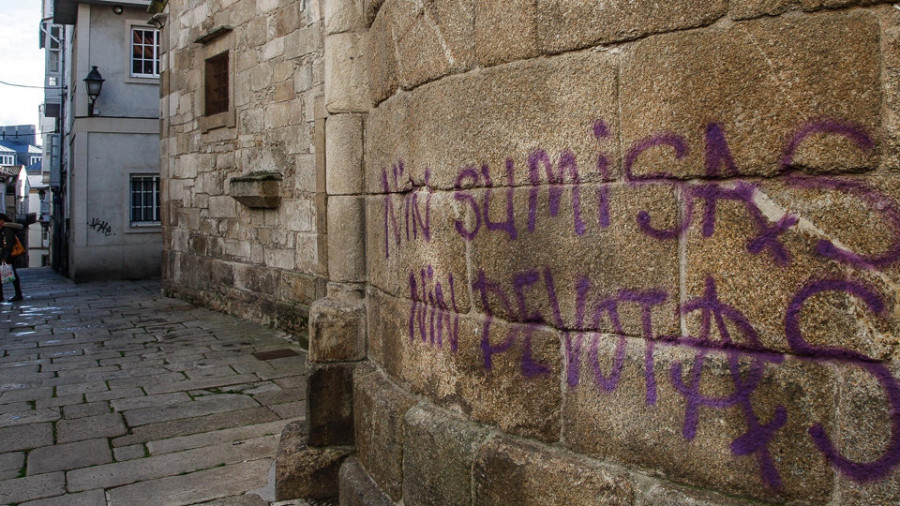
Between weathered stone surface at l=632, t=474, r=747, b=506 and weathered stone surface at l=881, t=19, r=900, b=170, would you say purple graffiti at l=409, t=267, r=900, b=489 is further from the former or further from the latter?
weathered stone surface at l=881, t=19, r=900, b=170

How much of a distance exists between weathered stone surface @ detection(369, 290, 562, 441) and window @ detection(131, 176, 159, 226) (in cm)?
1570

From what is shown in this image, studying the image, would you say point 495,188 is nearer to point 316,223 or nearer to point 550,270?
point 550,270

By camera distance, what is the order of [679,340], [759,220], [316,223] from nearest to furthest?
[759,220]
[679,340]
[316,223]

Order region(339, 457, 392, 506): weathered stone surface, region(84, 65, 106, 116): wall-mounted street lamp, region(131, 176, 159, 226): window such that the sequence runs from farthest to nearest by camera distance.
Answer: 1. region(131, 176, 159, 226): window
2. region(84, 65, 106, 116): wall-mounted street lamp
3. region(339, 457, 392, 506): weathered stone surface

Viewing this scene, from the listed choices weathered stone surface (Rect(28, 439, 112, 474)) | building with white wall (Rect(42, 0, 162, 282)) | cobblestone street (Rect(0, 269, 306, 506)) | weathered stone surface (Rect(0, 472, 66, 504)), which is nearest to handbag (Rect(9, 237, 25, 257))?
cobblestone street (Rect(0, 269, 306, 506))

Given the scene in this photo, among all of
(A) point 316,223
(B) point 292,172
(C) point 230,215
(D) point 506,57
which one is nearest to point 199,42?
(C) point 230,215

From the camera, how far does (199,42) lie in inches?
395

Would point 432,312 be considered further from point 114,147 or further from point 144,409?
point 114,147

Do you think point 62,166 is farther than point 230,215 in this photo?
Yes

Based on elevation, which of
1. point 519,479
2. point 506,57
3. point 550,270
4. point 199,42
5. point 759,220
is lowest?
point 519,479

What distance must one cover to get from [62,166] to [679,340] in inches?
901

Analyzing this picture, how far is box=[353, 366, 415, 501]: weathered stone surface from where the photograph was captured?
2.70 m

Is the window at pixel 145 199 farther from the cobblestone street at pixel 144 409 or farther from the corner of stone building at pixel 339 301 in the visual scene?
the corner of stone building at pixel 339 301

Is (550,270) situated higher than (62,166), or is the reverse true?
(62,166)
